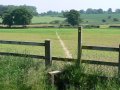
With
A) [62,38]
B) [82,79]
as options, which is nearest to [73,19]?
[62,38]

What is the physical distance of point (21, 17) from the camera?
415 feet

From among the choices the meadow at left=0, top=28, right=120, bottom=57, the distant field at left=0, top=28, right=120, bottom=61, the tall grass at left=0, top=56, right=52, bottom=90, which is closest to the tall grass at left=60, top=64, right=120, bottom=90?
the tall grass at left=0, top=56, right=52, bottom=90

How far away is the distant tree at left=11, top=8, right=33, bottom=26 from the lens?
126m

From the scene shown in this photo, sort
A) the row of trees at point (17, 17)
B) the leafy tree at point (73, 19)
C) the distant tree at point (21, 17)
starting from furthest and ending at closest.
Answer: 1. the distant tree at point (21, 17)
2. the row of trees at point (17, 17)
3. the leafy tree at point (73, 19)

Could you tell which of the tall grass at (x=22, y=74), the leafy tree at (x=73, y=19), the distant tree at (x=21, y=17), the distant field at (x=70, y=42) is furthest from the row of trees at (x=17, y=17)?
the tall grass at (x=22, y=74)

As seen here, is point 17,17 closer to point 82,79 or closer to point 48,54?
point 48,54

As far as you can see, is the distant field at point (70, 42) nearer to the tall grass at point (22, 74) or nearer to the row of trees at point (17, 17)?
the tall grass at point (22, 74)

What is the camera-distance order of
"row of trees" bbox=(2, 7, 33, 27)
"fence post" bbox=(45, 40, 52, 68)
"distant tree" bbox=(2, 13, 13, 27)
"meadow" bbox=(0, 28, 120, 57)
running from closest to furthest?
"fence post" bbox=(45, 40, 52, 68), "meadow" bbox=(0, 28, 120, 57), "distant tree" bbox=(2, 13, 13, 27), "row of trees" bbox=(2, 7, 33, 27)

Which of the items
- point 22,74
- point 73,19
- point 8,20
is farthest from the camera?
point 8,20

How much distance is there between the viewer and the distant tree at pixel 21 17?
413 feet

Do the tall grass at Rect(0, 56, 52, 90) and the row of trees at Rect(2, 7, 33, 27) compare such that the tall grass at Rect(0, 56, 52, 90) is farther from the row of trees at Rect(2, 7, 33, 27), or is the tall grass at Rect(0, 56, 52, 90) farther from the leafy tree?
the row of trees at Rect(2, 7, 33, 27)

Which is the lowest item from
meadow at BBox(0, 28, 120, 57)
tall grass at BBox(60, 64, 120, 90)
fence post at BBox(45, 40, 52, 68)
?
meadow at BBox(0, 28, 120, 57)

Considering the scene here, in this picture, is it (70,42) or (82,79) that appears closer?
(82,79)

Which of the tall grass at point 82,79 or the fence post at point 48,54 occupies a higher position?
the fence post at point 48,54
